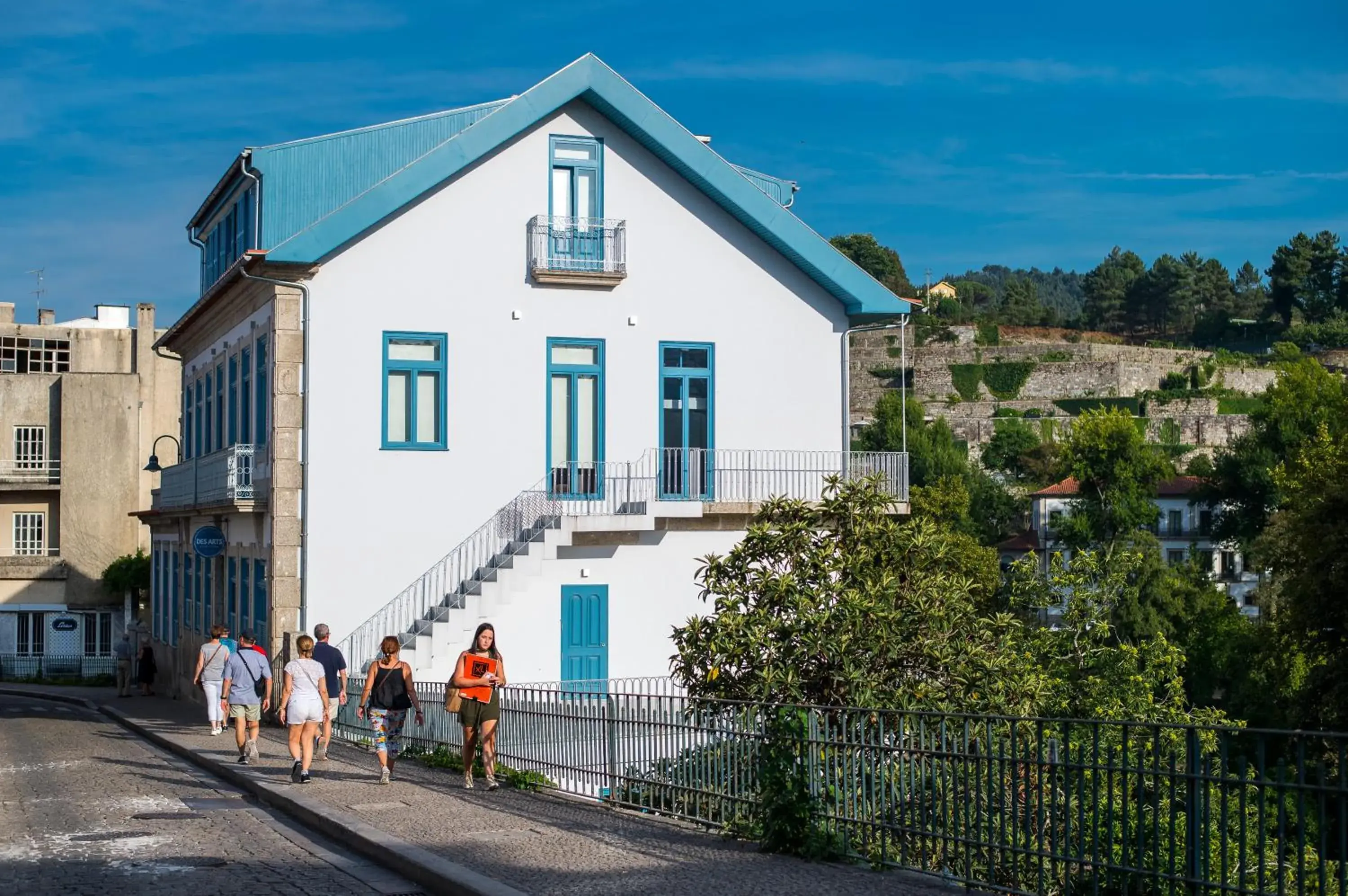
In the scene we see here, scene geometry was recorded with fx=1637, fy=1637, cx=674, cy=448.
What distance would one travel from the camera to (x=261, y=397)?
27.4 meters

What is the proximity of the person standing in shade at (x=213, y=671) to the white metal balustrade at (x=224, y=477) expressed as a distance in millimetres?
3210

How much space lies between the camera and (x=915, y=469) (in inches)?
4171

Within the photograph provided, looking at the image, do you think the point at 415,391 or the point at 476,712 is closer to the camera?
the point at 476,712

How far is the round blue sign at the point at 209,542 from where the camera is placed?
28672 mm

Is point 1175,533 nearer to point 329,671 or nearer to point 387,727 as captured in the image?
point 329,671

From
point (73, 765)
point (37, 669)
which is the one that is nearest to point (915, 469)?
point (37, 669)

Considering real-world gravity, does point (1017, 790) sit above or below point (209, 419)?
below

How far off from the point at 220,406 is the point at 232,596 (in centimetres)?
409

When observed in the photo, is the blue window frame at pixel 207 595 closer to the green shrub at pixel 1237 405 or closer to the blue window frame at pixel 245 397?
the blue window frame at pixel 245 397

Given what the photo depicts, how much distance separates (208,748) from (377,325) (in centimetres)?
724

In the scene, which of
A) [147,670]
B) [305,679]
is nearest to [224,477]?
[305,679]

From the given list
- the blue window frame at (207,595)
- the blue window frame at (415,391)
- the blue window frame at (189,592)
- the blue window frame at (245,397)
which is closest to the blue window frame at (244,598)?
the blue window frame at (245,397)

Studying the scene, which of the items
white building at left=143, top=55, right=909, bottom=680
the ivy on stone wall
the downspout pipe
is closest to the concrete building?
white building at left=143, top=55, right=909, bottom=680

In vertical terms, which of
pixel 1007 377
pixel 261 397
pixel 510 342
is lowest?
pixel 261 397
